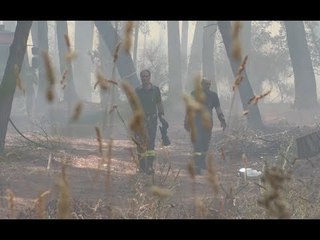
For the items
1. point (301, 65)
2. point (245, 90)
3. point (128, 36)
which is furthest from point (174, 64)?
point (128, 36)

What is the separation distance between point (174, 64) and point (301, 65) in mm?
7260

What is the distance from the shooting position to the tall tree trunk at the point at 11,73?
38.3 feet

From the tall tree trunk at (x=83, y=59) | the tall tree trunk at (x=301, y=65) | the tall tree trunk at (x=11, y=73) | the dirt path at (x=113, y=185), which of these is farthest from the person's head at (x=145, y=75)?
the tall tree trunk at (x=83, y=59)

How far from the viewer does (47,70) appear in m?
2.25

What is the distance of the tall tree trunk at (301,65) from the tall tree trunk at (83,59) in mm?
20051

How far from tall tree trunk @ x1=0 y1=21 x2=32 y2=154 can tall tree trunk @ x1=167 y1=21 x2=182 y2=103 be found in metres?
15.2

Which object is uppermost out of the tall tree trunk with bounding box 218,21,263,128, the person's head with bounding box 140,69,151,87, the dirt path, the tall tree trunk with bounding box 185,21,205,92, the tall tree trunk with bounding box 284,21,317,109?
the tall tree trunk with bounding box 185,21,205,92

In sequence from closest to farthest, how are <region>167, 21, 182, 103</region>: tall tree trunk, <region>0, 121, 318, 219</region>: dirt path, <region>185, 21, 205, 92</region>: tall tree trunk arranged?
<region>0, 121, 318, 219</region>: dirt path < <region>167, 21, 182, 103</region>: tall tree trunk < <region>185, 21, 205, 92</region>: tall tree trunk

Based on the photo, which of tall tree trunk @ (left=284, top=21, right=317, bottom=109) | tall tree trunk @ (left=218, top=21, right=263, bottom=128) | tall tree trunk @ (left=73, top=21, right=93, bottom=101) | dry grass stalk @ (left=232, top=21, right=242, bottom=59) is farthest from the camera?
tall tree trunk @ (left=73, top=21, right=93, bottom=101)

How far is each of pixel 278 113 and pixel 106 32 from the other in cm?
942

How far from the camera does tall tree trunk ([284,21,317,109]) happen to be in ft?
80.4

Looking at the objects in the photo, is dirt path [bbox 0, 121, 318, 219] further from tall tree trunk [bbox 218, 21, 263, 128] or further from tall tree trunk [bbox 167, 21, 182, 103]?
tall tree trunk [bbox 167, 21, 182, 103]

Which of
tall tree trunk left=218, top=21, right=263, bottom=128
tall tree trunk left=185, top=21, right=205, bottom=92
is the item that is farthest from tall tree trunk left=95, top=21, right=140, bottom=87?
tall tree trunk left=185, top=21, right=205, bottom=92

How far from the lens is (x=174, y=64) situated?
30250mm
